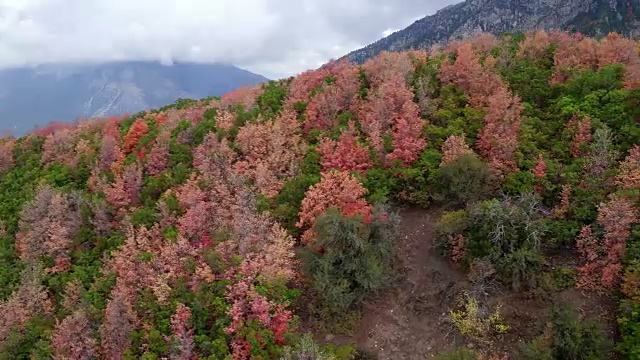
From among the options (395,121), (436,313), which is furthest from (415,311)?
(395,121)

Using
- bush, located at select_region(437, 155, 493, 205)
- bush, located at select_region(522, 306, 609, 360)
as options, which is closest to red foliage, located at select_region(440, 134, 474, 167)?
bush, located at select_region(437, 155, 493, 205)

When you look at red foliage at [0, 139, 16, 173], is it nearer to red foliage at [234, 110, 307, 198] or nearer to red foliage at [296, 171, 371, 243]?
red foliage at [234, 110, 307, 198]

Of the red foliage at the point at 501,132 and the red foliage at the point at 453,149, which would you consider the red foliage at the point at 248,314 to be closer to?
the red foliage at the point at 453,149

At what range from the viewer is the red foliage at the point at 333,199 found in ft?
86.2

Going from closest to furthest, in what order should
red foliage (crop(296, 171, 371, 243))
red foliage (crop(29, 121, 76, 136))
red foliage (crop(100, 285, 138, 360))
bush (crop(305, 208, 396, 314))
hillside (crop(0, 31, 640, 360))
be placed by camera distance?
1. hillside (crop(0, 31, 640, 360))
2. bush (crop(305, 208, 396, 314))
3. red foliage (crop(100, 285, 138, 360))
4. red foliage (crop(296, 171, 371, 243))
5. red foliage (crop(29, 121, 76, 136))

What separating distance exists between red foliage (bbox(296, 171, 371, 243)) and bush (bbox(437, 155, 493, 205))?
5119 mm

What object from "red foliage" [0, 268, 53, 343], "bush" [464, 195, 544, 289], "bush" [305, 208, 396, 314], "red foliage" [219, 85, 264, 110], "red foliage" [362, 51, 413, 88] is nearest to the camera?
"bush" [464, 195, 544, 289]

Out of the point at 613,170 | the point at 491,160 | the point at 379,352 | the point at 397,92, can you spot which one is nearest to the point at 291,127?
the point at 397,92

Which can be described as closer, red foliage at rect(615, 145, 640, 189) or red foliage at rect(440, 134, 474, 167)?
red foliage at rect(615, 145, 640, 189)

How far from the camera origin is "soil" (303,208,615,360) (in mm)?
22438

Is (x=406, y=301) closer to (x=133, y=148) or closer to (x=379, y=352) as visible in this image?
(x=379, y=352)

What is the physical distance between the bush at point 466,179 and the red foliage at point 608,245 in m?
5.87

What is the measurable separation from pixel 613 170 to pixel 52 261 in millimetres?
36763

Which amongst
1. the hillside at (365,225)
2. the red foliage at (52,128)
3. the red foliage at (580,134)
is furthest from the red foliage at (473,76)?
the red foliage at (52,128)
